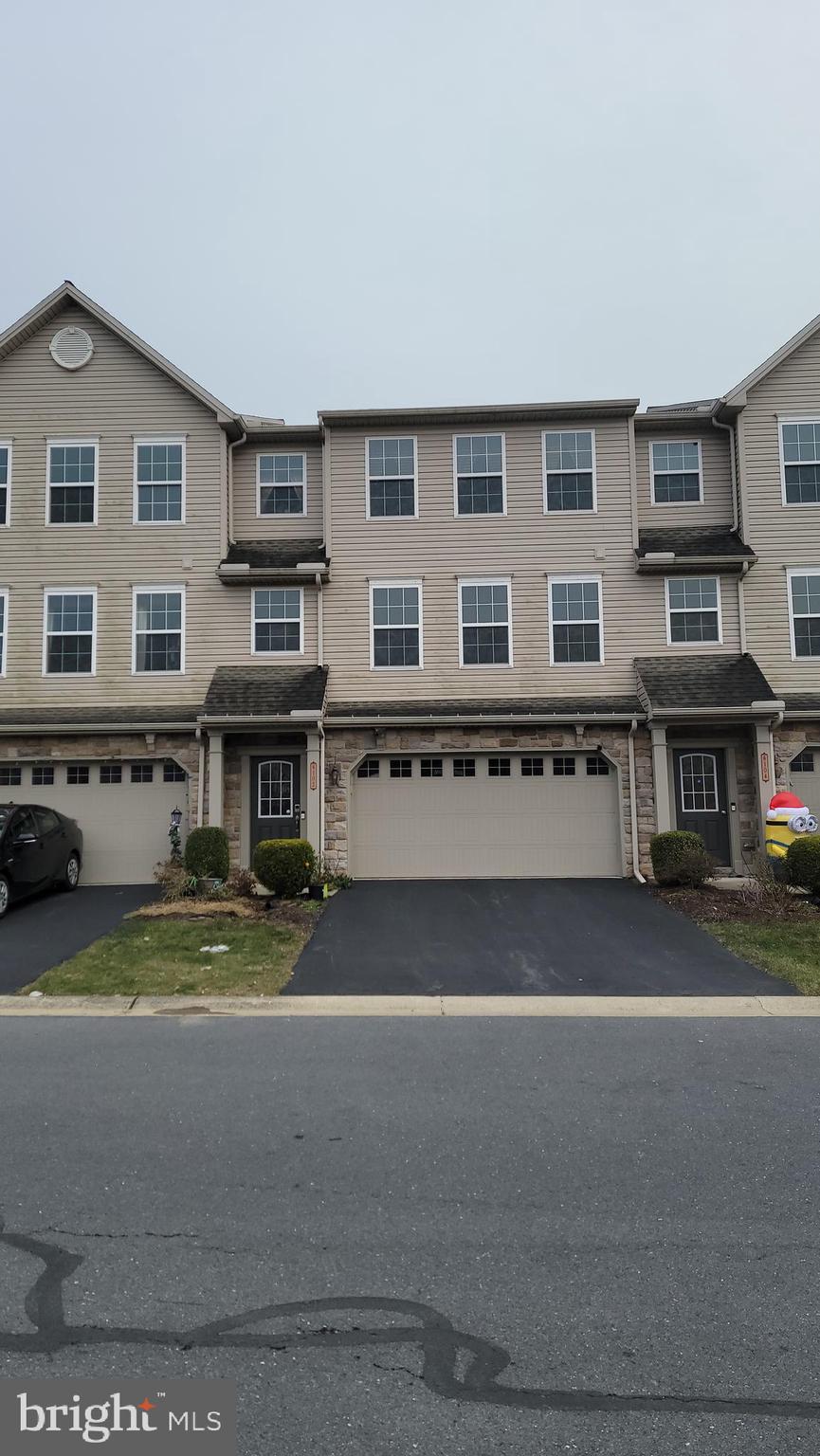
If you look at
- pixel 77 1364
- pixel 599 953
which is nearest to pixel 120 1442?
pixel 77 1364

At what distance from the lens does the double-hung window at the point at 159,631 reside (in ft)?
55.4

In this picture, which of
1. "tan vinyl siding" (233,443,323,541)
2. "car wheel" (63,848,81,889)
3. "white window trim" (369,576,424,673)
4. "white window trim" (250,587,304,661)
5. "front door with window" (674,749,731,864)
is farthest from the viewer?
"tan vinyl siding" (233,443,323,541)

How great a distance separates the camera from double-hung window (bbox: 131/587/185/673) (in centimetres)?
1688

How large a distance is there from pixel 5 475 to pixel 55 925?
9.99m

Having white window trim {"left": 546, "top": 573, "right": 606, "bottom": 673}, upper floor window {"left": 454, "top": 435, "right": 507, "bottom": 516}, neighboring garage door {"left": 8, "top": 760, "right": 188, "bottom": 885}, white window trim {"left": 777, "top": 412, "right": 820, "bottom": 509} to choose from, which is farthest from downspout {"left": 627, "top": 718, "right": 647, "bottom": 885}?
neighboring garage door {"left": 8, "top": 760, "right": 188, "bottom": 885}

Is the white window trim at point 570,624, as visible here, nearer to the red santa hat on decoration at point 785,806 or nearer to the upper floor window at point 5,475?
the red santa hat on decoration at point 785,806

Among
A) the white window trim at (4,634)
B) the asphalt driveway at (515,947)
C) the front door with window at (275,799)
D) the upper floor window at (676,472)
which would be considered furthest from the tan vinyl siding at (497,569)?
the white window trim at (4,634)

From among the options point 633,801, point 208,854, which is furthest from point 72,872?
point 633,801

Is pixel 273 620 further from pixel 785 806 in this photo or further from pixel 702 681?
pixel 785 806

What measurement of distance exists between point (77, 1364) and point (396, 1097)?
2999 millimetres

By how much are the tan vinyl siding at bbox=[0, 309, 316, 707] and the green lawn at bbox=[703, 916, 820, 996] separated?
949 centimetres

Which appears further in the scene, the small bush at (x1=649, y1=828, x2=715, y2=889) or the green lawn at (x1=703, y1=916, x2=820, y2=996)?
the small bush at (x1=649, y1=828, x2=715, y2=889)

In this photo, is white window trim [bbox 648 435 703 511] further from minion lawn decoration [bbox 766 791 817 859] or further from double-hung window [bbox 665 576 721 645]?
minion lawn decoration [bbox 766 791 817 859]

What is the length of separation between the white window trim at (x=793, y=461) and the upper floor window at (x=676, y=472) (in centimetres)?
155
